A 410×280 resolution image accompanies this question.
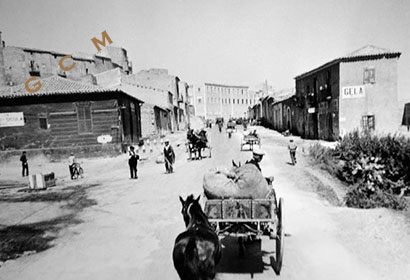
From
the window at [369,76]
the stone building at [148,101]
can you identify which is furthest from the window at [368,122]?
the stone building at [148,101]

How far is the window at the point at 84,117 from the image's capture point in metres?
23.4

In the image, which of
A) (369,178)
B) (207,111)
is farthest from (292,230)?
(207,111)

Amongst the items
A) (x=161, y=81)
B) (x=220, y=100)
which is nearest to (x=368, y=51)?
(x=161, y=81)

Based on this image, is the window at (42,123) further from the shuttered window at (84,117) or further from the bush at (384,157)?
the bush at (384,157)

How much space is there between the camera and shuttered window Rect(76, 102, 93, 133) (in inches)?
922

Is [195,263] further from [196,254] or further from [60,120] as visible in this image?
[60,120]

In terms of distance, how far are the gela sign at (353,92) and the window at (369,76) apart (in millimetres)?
683

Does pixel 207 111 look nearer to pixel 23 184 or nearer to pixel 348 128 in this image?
pixel 348 128

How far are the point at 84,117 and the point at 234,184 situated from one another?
21.4 meters

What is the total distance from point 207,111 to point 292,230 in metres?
84.6

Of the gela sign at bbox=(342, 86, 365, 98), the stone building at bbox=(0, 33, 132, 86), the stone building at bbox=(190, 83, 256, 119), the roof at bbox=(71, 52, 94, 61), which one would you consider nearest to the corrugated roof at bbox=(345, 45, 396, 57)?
the gela sign at bbox=(342, 86, 365, 98)

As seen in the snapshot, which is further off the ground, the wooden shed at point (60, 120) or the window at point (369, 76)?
the window at point (369, 76)

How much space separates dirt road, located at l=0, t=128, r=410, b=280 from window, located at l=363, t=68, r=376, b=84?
1771cm

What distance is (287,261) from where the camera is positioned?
204 inches
